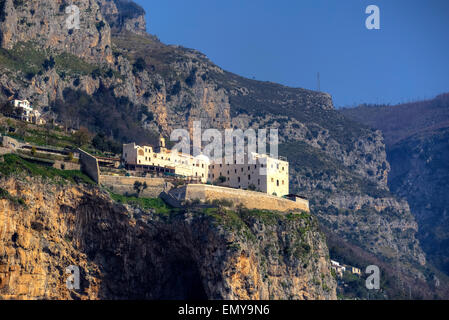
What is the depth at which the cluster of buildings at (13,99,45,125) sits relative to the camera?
111 meters

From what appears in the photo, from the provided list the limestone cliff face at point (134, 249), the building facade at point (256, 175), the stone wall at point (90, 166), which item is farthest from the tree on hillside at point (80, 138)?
the limestone cliff face at point (134, 249)

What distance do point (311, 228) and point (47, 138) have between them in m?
33.8

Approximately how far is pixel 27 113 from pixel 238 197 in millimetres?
34648

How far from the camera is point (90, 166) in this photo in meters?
92.2

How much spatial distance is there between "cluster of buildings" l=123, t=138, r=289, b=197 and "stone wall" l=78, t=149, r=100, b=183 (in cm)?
930

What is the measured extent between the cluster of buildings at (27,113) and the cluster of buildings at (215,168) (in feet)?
49.8

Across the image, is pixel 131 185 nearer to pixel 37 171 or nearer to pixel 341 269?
pixel 37 171

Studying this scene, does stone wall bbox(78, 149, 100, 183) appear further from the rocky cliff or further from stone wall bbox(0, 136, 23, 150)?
the rocky cliff

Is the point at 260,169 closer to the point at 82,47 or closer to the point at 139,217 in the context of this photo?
the point at 139,217

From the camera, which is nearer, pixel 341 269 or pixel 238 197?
pixel 238 197

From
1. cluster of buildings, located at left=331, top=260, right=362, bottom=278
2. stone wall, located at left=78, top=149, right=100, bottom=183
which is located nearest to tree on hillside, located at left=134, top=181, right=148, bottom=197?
stone wall, located at left=78, top=149, right=100, bottom=183

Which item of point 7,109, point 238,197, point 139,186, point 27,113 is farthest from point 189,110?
point 139,186

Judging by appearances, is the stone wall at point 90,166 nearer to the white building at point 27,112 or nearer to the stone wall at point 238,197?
the stone wall at point 238,197

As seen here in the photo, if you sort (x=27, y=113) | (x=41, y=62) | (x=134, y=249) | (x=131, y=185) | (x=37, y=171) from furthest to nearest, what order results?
(x=41, y=62) → (x=27, y=113) → (x=131, y=185) → (x=134, y=249) → (x=37, y=171)
